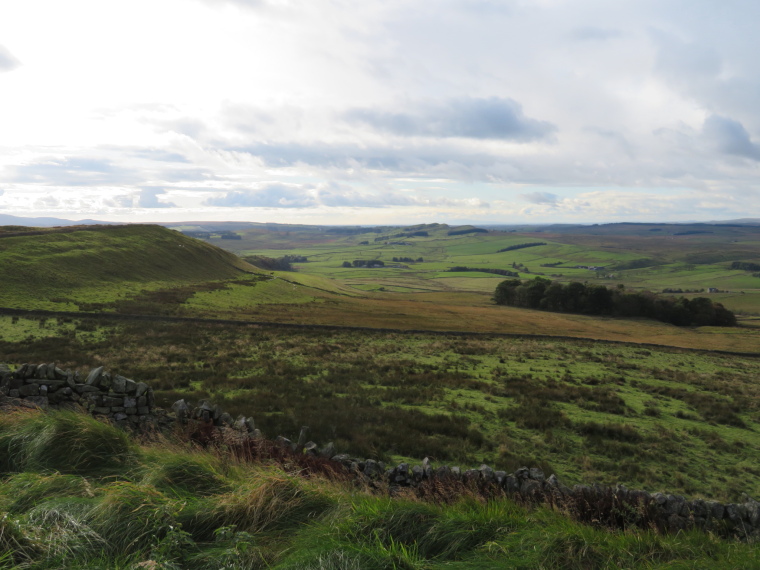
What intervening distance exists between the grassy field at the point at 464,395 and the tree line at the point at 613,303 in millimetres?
51879

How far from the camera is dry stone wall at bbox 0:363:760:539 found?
8.21 metres

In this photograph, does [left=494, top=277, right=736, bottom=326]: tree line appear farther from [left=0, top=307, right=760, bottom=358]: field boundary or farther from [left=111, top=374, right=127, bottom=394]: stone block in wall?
[left=111, top=374, right=127, bottom=394]: stone block in wall

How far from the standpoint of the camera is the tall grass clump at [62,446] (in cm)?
690

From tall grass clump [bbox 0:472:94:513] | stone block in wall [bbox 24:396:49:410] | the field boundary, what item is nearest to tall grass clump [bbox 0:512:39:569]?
tall grass clump [bbox 0:472:94:513]

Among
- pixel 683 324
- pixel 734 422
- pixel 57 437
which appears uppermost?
pixel 57 437

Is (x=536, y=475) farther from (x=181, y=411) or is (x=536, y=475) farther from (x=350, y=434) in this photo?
(x=181, y=411)

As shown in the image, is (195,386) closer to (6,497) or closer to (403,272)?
(6,497)

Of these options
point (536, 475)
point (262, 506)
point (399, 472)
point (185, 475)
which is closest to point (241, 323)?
point (399, 472)

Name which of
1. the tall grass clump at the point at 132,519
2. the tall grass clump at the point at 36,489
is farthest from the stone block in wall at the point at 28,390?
the tall grass clump at the point at 132,519

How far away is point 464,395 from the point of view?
66.4ft

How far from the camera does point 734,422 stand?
1833 centimetres

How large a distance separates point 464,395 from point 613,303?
79.5 meters

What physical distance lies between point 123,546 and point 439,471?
618 cm

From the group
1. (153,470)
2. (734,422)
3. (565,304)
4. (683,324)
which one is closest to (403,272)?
(565,304)
